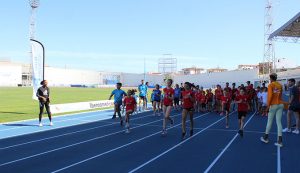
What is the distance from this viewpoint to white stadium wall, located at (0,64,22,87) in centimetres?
9494

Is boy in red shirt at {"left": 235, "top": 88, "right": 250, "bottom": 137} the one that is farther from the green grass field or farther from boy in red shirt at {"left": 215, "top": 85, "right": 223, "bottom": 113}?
the green grass field

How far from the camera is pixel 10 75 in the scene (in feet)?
319

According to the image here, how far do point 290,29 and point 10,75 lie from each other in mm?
83822

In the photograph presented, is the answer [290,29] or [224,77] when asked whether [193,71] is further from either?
[290,29]

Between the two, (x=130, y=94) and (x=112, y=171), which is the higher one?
(x=130, y=94)

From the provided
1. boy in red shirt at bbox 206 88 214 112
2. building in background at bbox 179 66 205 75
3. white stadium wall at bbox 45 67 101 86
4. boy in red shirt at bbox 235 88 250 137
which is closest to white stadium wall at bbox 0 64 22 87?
white stadium wall at bbox 45 67 101 86

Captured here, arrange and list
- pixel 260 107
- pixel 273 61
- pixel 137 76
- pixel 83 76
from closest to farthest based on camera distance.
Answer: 1. pixel 260 107
2. pixel 273 61
3. pixel 83 76
4. pixel 137 76

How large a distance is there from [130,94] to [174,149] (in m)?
3.89

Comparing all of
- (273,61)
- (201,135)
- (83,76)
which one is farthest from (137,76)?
(201,135)

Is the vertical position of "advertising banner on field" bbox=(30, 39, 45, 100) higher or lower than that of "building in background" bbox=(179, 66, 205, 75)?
lower

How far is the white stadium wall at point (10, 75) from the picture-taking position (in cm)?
9494

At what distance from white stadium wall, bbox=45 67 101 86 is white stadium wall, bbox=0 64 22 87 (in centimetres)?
839

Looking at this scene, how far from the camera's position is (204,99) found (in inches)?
798

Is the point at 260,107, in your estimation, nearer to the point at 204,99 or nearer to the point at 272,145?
the point at 204,99
